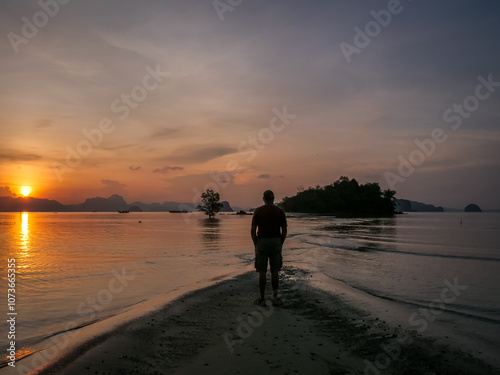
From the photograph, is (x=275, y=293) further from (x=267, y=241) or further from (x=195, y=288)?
(x=195, y=288)

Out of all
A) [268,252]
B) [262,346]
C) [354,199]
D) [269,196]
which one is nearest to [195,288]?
[268,252]

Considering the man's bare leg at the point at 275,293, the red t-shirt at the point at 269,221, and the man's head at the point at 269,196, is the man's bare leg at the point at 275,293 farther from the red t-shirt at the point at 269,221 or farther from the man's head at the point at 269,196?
the man's head at the point at 269,196

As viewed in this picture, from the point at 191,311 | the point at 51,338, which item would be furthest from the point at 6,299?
Answer: the point at 191,311

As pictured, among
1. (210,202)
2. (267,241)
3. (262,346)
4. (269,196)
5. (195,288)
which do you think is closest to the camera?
(262,346)

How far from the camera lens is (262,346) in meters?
5.57

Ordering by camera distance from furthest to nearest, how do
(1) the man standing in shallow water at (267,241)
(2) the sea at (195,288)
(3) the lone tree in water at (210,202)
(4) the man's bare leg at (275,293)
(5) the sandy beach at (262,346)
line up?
1. (3) the lone tree in water at (210,202)
2. (1) the man standing in shallow water at (267,241)
3. (4) the man's bare leg at (275,293)
4. (2) the sea at (195,288)
5. (5) the sandy beach at (262,346)

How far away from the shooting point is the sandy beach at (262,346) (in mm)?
4871

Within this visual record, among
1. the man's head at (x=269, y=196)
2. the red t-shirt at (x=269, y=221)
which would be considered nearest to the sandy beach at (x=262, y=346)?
the red t-shirt at (x=269, y=221)

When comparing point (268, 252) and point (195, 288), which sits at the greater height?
point (268, 252)

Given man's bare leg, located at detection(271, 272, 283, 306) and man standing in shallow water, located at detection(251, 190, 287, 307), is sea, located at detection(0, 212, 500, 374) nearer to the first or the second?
man's bare leg, located at detection(271, 272, 283, 306)

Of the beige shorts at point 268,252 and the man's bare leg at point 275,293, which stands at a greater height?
the beige shorts at point 268,252

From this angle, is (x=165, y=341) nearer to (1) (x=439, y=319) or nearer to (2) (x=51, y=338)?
(2) (x=51, y=338)

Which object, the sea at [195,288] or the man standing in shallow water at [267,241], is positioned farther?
the man standing in shallow water at [267,241]

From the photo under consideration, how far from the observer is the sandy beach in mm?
4871
